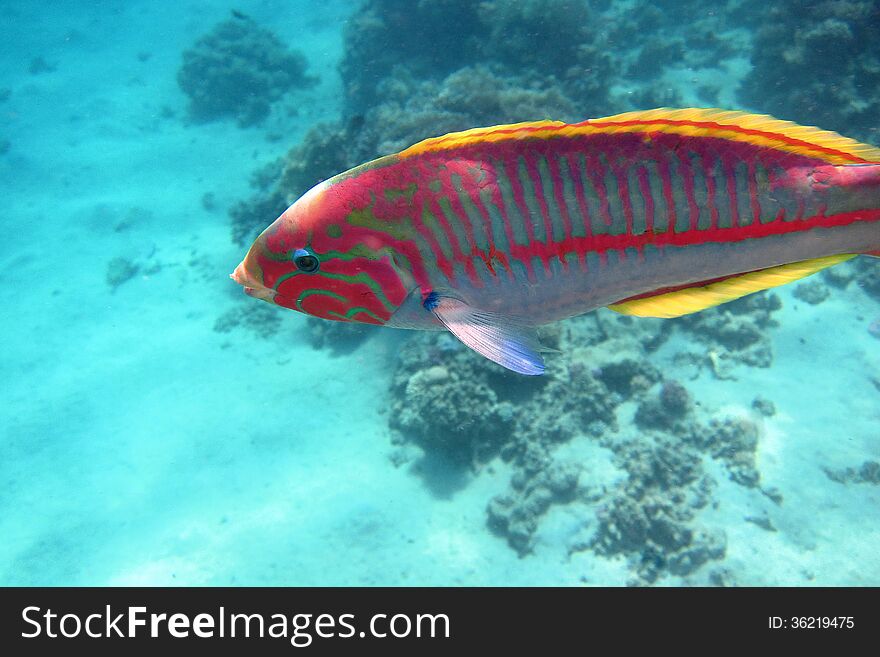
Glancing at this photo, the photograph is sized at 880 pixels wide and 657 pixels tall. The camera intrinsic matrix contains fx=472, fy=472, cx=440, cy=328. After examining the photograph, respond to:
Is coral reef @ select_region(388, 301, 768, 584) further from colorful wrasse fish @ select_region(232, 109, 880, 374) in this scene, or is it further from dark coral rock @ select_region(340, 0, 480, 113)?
dark coral rock @ select_region(340, 0, 480, 113)

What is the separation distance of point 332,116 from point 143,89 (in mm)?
13839

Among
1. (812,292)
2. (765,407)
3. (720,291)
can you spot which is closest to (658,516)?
(765,407)

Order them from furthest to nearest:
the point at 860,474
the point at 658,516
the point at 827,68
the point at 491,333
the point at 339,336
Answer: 1. the point at 827,68
2. the point at 339,336
3. the point at 860,474
4. the point at 658,516
5. the point at 491,333

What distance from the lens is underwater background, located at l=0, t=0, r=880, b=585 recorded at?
668cm

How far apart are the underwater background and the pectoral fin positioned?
5.88 metres

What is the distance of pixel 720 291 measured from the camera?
1644 millimetres

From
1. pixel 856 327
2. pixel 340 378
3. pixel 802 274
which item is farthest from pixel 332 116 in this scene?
pixel 802 274

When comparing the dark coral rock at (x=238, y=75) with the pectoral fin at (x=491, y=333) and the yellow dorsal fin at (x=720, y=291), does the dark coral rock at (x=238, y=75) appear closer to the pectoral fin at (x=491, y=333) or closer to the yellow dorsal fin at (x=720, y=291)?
the pectoral fin at (x=491, y=333)

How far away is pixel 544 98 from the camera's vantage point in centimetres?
935

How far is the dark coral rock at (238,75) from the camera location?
20016 mm

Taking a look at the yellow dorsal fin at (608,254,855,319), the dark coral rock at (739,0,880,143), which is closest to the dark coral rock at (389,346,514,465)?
the yellow dorsal fin at (608,254,855,319)

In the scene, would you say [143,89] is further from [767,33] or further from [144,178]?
[767,33]

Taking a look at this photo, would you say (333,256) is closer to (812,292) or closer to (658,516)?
(658,516)

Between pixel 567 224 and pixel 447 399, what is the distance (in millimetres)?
6089
